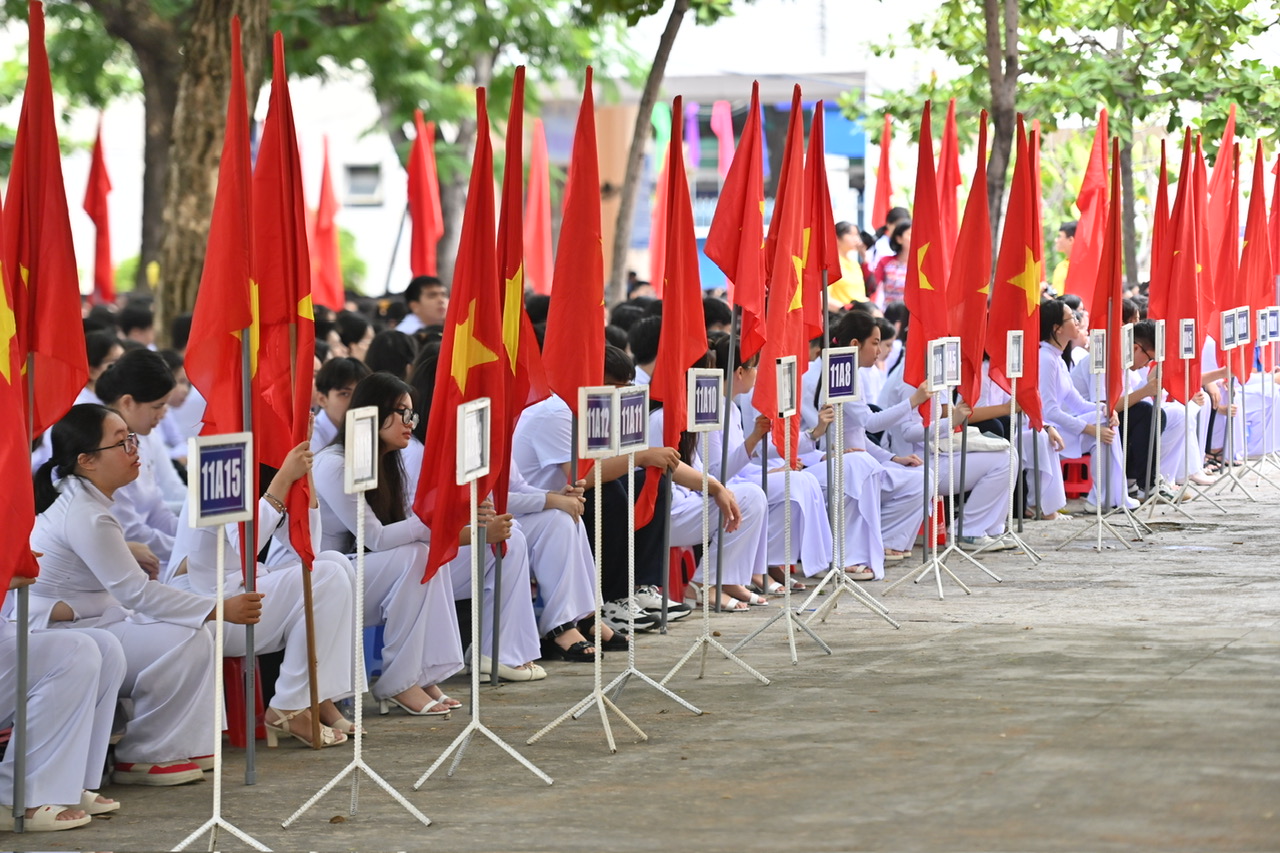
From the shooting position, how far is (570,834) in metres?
4.95

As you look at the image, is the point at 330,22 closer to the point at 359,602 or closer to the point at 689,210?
the point at 689,210

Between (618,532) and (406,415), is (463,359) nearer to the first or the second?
(406,415)

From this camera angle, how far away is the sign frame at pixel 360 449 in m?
5.09

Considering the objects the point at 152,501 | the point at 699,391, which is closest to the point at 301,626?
the point at 699,391

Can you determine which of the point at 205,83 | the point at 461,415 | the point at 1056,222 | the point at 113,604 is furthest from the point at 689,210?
the point at 1056,222

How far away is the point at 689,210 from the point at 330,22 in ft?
30.6

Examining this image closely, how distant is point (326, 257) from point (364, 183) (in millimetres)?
21875

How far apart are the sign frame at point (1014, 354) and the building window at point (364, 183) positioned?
104ft

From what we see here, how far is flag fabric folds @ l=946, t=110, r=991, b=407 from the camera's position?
9984mm

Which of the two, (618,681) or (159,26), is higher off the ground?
(159,26)

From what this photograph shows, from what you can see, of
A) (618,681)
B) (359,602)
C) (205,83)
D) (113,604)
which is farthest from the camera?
(205,83)

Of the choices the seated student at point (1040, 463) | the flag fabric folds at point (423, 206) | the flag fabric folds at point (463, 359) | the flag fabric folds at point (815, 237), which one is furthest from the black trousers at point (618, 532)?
the flag fabric folds at point (423, 206)

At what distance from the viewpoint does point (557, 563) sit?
762cm

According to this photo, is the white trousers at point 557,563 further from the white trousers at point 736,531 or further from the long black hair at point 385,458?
the white trousers at point 736,531
